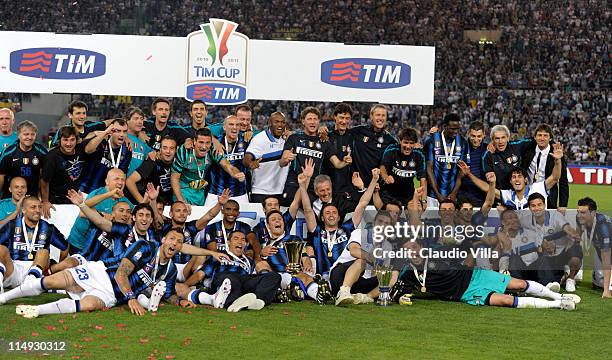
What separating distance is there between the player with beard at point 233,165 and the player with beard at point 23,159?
71.3 inches

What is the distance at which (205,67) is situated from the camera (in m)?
13.5

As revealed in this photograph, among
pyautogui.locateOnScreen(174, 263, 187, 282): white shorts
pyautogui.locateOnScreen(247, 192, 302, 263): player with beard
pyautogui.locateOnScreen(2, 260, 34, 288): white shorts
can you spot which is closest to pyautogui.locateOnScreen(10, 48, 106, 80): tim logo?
pyautogui.locateOnScreen(2, 260, 34, 288): white shorts

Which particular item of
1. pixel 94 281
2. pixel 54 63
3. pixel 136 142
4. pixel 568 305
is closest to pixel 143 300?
pixel 94 281

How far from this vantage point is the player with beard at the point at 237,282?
7.72 m

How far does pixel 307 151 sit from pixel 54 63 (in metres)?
5.92

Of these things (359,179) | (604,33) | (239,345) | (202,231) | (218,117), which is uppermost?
(604,33)

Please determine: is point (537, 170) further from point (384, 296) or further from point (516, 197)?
point (384, 296)

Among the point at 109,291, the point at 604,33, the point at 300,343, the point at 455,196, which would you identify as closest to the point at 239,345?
the point at 300,343

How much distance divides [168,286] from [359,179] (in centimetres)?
247

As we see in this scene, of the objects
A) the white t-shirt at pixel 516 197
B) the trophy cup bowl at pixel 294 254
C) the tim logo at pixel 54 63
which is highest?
the tim logo at pixel 54 63

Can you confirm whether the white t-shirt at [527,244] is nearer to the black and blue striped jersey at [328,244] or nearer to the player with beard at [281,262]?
the black and blue striped jersey at [328,244]

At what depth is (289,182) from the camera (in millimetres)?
9469

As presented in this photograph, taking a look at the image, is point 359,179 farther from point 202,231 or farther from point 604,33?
point 604,33

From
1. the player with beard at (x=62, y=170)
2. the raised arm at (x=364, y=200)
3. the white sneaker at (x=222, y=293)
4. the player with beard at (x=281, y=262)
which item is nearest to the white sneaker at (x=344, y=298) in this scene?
the player with beard at (x=281, y=262)
